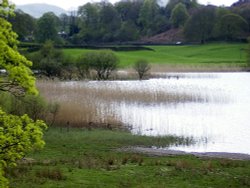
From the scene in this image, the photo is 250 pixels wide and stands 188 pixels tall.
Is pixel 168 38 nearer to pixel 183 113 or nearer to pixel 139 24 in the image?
pixel 139 24

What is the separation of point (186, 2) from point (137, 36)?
125 feet

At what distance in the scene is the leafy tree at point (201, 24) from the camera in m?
133

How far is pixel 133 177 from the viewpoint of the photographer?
49.3ft

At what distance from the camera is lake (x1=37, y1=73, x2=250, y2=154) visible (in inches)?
1036

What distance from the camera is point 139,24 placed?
16412cm

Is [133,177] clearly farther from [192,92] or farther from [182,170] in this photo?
[192,92]

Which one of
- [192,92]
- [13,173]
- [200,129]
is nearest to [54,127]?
[200,129]

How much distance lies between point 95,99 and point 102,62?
29943 millimetres

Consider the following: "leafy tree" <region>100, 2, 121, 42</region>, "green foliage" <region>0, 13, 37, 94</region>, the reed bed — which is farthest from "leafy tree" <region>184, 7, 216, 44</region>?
"green foliage" <region>0, 13, 37, 94</region>

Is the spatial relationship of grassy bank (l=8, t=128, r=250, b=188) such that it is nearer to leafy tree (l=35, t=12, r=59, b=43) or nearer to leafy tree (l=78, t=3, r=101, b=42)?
leafy tree (l=35, t=12, r=59, b=43)

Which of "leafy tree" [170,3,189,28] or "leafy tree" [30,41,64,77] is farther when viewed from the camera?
"leafy tree" [170,3,189,28]

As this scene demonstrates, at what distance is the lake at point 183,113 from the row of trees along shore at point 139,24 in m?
78.6

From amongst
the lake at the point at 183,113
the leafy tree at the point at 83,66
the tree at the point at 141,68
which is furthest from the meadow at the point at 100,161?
the tree at the point at 141,68

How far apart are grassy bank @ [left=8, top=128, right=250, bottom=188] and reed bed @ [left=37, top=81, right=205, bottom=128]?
624 cm
